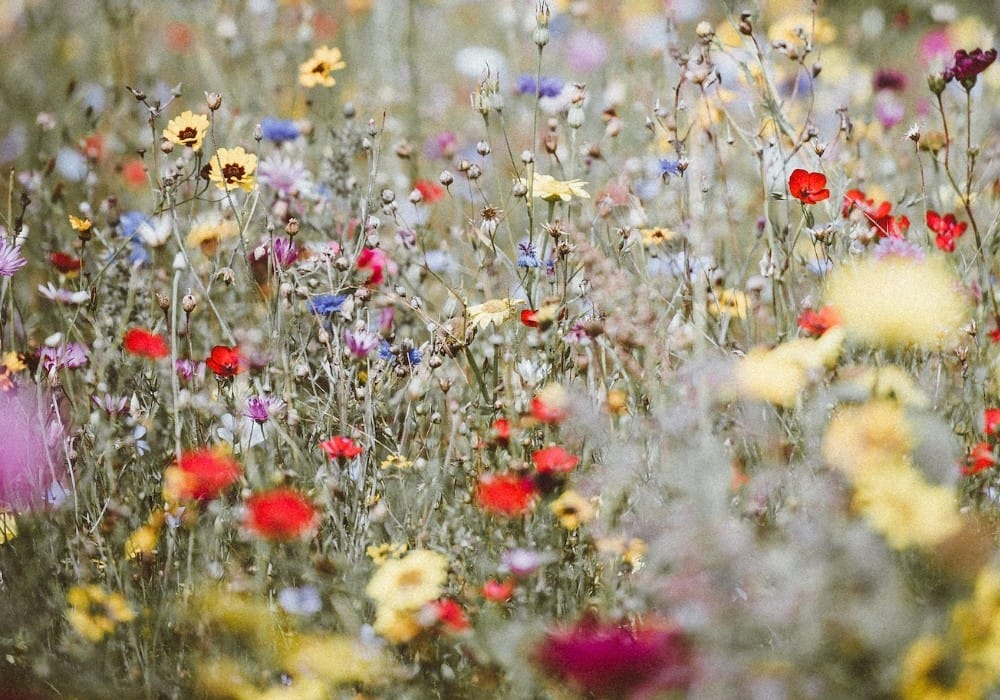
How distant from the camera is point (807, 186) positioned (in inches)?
50.4

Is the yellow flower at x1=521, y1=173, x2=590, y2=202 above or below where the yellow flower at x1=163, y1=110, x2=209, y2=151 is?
below

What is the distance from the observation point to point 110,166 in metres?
2.30

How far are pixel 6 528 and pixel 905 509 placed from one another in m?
1.06

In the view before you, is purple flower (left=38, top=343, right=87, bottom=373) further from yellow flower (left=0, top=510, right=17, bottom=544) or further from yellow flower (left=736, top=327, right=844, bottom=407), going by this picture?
yellow flower (left=736, top=327, right=844, bottom=407)

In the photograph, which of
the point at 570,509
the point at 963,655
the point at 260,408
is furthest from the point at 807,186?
the point at 260,408

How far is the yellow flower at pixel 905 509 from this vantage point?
803 millimetres

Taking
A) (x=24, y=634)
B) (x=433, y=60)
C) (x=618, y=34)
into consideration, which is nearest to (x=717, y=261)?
(x=24, y=634)

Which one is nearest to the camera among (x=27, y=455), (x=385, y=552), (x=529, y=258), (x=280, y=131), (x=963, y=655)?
(x=963, y=655)

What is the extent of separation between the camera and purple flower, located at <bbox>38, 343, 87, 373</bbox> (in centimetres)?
128

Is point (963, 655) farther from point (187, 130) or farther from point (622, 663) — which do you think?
point (187, 130)

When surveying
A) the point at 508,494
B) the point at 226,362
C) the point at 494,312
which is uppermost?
the point at 494,312

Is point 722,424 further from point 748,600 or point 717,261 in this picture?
point 717,261

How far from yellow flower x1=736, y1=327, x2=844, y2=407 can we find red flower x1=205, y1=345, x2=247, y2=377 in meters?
0.67

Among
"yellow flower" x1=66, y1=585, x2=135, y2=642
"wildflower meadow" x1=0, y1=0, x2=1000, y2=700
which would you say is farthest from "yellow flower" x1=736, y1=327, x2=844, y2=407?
"yellow flower" x1=66, y1=585, x2=135, y2=642
